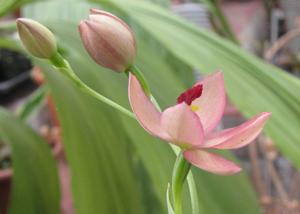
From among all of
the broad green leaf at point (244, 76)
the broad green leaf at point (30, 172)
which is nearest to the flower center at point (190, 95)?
the broad green leaf at point (244, 76)

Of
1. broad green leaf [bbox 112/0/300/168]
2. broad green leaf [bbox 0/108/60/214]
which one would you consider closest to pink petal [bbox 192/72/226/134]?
broad green leaf [bbox 112/0/300/168]

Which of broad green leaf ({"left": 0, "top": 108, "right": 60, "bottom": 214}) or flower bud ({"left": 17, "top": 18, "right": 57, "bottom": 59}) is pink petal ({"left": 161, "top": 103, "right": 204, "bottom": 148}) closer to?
flower bud ({"left": 17, "top": 18, "right": 57, "bottom": 59})

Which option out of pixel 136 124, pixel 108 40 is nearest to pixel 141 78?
pixel 108 40

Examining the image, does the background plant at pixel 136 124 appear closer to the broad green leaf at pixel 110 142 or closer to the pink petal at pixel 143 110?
the broad green leaf at pixel 110 142

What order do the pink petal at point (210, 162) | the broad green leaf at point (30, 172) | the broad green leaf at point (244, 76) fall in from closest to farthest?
1. the pink petal at point (210, 162)
2. the broad green leaf at point (244, 76)
3. the broad green leaf at point (30, 172)

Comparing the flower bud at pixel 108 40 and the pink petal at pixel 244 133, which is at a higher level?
the flower bud at pixel 108 40

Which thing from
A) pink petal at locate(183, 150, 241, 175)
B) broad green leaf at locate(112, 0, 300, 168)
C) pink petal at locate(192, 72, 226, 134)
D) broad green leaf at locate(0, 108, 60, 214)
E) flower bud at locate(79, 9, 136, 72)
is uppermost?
flower bud at locate(79, 9, 136, 72)
